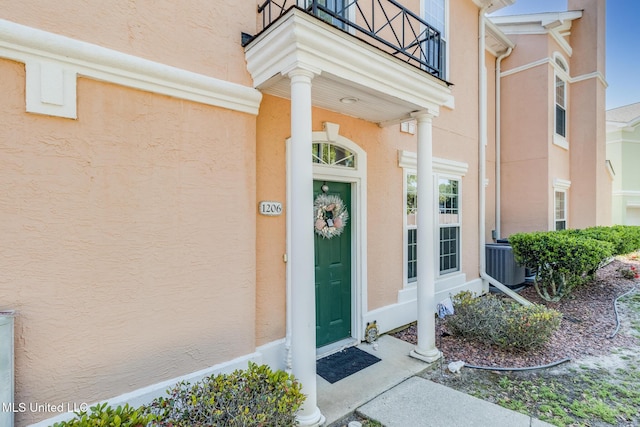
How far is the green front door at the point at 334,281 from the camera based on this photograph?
15.7 feet

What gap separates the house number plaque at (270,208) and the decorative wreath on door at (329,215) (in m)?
0.69

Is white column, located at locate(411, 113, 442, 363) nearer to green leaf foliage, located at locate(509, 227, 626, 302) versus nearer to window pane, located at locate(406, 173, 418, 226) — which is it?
window pane, located at locate(406, 173, 418, 226)

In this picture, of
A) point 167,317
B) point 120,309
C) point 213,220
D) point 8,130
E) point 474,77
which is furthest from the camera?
point 474,77

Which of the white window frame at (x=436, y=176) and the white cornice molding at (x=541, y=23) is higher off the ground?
the white cornice molding at (x=541, y=23)

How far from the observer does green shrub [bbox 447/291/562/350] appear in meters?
4.74

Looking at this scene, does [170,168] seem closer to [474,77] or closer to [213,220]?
[213,220]

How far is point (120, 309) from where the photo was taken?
2.83 meters

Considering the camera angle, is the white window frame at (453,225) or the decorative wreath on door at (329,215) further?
the white window frame at (453,225)

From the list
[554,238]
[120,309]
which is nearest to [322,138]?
[120,309]

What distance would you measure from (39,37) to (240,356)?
11.2 ft

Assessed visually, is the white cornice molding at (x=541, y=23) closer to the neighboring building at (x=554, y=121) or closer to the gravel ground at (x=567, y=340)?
the neighboring building at (x=554, y=121)

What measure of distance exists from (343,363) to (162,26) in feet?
15.0

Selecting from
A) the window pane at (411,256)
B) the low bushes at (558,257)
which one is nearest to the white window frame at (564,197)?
the low bushes at (558,257)

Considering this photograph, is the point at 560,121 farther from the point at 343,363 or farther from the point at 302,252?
the point at 302,252
